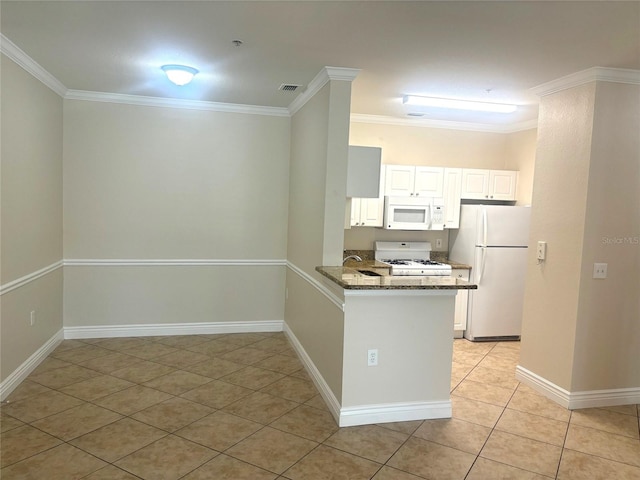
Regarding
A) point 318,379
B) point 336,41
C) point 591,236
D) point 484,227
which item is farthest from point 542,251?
point 336,41

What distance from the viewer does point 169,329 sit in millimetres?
5012

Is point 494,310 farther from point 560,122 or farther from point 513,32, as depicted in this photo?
point 513,32

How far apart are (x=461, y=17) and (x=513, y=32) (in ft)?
1.29

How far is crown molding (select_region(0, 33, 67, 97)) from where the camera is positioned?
3.11 m

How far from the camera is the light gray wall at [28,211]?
3295mm

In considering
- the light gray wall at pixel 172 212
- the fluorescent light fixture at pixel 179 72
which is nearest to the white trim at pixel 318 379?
the light gray wall at pixel 172 212

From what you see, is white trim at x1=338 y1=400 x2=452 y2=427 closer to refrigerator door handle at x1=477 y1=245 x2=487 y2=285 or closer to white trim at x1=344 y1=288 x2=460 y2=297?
white trim at x1=344 y1=288 x2=460 y2=297

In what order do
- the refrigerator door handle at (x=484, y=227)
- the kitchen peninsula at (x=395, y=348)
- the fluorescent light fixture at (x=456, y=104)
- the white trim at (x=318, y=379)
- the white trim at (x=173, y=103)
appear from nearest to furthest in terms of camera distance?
the kitchen peninsula at (x=395, y=348), the white trim at (x=318, y=379), the fluorescent light fixture at (x=456, y=104), the white trim at (x=173, y=103), the refrigerator door handle at (x=484, y=227)

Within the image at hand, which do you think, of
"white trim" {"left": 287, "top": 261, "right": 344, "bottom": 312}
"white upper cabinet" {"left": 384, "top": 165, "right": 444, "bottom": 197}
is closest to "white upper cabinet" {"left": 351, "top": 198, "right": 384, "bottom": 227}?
"white upper cabinet" {"left": 384, "top": 165, "right": 444, "bottom": 197}

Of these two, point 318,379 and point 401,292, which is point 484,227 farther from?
point 318,379

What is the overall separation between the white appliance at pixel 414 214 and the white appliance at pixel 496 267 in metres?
0.39

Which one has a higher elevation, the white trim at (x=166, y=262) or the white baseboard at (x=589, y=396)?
the white trim at (x=166, y=262)

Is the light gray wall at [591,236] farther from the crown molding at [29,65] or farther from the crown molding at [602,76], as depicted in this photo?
the crown molding at [29,65]

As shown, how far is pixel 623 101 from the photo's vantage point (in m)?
3.37
